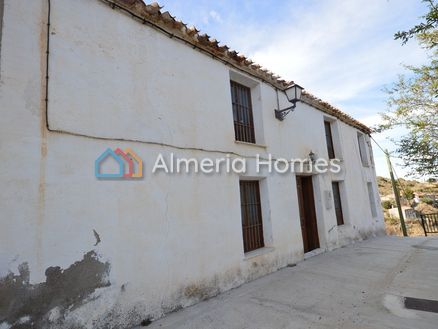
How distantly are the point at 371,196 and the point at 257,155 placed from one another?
8447 millimetres

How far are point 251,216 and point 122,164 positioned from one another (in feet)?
10.2

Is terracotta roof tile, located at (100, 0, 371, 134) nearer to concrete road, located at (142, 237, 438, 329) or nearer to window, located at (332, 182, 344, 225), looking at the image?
window, located at (332, 182, 344, 225)

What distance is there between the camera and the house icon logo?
3137 mm

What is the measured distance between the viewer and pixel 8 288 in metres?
2.35

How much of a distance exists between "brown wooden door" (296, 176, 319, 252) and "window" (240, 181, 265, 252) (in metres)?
2.05

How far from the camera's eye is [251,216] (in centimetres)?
548

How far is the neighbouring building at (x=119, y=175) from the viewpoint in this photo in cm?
258

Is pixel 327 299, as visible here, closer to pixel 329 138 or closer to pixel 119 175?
pixel 119 175

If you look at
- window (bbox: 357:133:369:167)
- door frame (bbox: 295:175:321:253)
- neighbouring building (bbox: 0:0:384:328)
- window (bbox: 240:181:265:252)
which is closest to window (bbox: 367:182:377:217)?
Answer: window (bbox: 357:133:369:167)

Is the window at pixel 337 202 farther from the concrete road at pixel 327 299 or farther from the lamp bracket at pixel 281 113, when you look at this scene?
the lamp bracket at pixel 281 113

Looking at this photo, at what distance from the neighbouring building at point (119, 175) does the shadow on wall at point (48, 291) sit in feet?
0.03

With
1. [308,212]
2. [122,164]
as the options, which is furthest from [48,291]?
[308,212]

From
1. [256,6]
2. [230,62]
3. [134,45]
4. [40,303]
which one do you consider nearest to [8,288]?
[40,303]

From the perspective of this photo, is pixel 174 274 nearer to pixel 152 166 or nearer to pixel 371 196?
pixel 152 166
